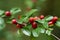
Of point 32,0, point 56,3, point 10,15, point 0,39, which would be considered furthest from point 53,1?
point 10,15

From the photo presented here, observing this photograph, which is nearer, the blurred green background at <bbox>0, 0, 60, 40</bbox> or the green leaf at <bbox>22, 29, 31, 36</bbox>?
the green leaf at <bbox>22, 29, 31, 36</bbox>

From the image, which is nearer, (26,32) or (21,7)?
(26,32)

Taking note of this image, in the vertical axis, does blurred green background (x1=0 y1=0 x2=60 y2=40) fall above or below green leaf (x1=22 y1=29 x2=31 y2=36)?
below

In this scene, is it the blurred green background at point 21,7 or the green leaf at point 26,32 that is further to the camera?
the blurred green background at point 21,7

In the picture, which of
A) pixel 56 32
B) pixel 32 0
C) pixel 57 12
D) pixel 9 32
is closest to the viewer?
pixel 56 32

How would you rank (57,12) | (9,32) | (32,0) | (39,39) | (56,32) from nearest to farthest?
(39,39), (56,32), (32,0), (9,32), (57,12)

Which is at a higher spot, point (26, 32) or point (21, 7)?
point (26, 32)

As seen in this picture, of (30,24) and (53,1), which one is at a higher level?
(30,24)

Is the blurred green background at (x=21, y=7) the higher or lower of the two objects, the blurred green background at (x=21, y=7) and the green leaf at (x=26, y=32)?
the lower

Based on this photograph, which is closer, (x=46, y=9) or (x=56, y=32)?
(x=56, y=32)

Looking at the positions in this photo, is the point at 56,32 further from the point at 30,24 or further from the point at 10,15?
the point at 10,15

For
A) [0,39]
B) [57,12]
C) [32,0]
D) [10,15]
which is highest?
[10,15]
